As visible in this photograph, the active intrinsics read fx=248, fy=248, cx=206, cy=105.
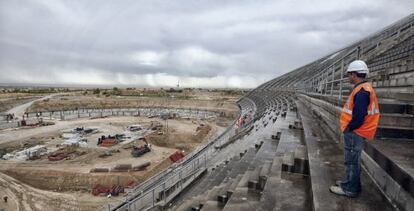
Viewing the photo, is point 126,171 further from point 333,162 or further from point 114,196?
point 333,162

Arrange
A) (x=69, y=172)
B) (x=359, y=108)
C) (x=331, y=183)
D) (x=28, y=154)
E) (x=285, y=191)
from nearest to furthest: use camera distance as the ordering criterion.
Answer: (x=359, y=108), (x=331, y=183), (x=285, y=191), (x=69, y=172), (x=28, y=154)

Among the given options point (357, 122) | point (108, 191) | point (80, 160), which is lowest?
point (108, 191)

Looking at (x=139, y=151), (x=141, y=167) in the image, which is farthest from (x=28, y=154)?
(x=141, y=167)

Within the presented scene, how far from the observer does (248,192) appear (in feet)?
14.2

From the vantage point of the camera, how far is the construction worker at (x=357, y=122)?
2.70 meters

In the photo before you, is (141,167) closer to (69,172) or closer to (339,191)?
(69,172)

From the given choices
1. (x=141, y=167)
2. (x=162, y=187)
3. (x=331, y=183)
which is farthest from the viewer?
(x=141, y=167)

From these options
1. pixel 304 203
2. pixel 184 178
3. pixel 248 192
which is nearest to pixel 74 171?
pixel 184 178

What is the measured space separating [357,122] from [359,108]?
0.15 meters

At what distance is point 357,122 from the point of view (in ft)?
8.91

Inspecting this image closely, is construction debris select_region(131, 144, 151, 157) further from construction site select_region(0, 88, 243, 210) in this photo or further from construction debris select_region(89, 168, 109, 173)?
construction debris select_region(89, 168, 109, 173)

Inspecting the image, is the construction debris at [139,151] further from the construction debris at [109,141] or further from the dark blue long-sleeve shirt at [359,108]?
the dark blue long-sleeve shirt at [359,108]

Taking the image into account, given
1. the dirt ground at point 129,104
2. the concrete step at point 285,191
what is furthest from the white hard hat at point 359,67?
the dirt ground at point 129,104

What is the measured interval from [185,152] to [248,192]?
72.5 ft
